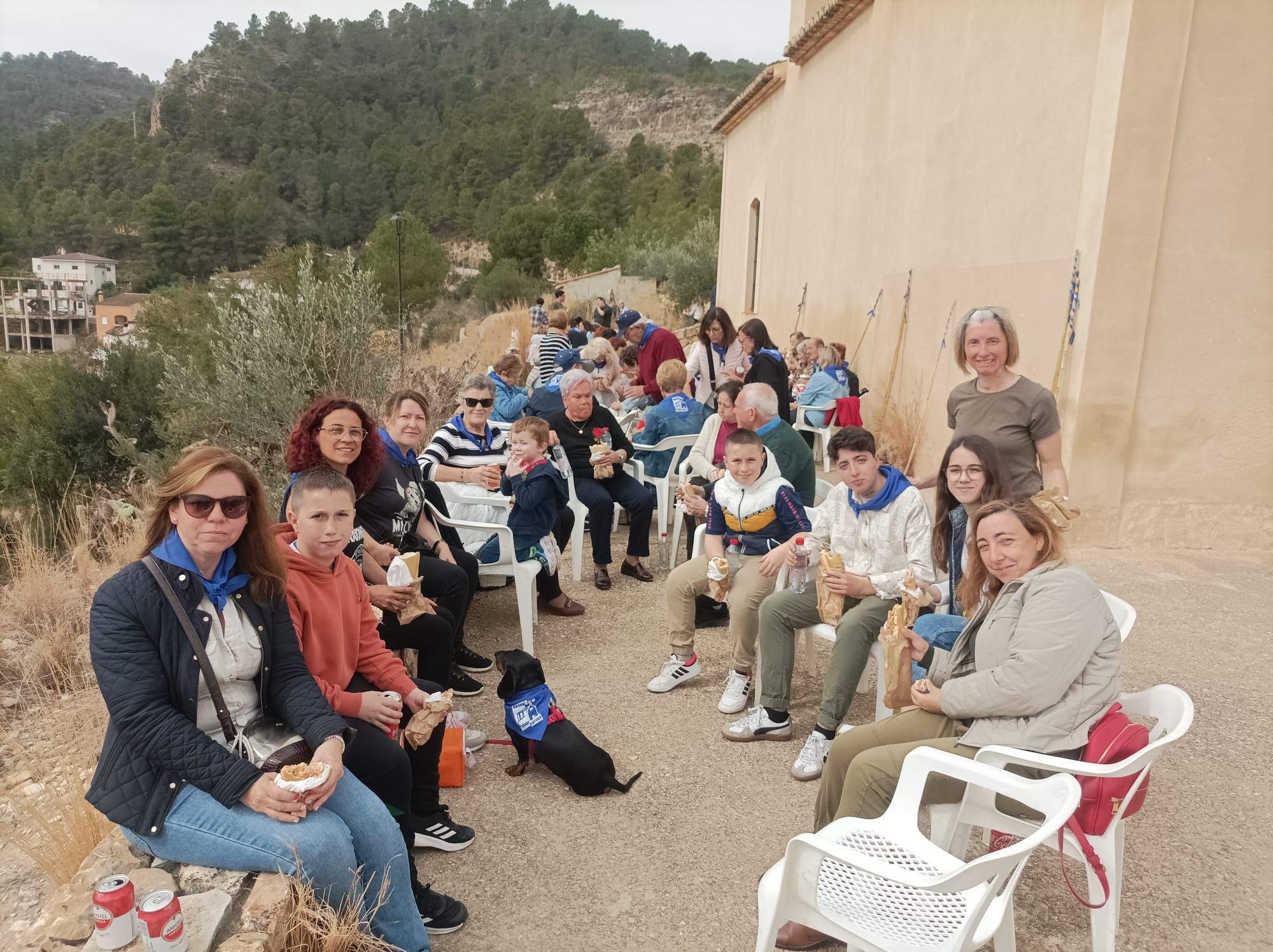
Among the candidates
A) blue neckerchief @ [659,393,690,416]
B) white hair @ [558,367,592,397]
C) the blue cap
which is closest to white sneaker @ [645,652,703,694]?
white hair @ [558,367,592,397]

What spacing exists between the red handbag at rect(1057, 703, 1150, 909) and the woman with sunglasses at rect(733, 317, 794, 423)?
169 inches

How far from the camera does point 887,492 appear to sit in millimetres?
3588

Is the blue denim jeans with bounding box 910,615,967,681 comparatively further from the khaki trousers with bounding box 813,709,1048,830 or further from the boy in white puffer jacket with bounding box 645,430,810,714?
the boy in white puffer jacket with bounding box 645,430,810,714

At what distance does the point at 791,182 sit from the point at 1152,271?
28.8 ft

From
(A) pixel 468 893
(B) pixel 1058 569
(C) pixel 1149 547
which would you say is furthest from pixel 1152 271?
(A) pixel 468 893

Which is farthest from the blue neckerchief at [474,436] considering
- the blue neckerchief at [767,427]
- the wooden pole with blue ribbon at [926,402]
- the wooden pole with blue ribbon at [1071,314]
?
the wooden pole with blue ribbon at [926,402]

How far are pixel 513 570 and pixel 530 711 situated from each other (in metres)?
1.34

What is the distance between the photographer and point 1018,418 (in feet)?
12.0

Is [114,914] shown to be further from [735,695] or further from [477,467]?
[477,467]

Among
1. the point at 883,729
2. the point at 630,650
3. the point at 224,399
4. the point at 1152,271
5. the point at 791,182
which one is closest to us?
the point at 883,729

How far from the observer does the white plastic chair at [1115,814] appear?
209 centimetres

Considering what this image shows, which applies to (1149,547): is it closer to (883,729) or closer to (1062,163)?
(1062,163)

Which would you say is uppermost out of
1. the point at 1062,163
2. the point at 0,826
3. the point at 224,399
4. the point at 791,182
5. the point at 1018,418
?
the point at 791,182

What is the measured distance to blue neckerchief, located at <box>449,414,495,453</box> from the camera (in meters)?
5.20
